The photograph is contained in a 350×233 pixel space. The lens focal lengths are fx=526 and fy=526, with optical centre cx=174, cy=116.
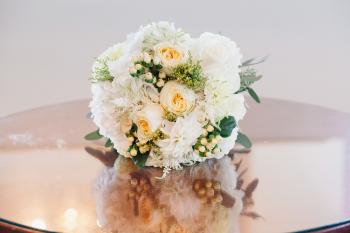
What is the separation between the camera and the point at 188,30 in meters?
2.41

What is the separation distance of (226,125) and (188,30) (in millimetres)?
1365

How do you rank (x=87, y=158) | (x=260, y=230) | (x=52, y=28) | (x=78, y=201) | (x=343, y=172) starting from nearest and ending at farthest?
(x=260, y=230) < (x=78, y=201) < (x=343, y=172) < (x=87, y=158) < (x=52, y=28)

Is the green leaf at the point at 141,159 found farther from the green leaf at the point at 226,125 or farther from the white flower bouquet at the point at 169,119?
the green leaf at the point at 226,125

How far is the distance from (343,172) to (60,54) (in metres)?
1.66

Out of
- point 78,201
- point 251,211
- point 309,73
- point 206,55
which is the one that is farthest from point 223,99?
point 309,73

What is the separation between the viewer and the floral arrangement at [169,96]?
3.51ft

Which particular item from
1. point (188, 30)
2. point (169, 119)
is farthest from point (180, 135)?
point (188, 30)

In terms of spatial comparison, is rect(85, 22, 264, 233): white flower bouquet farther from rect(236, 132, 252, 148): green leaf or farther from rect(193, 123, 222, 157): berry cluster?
rect(236, 132, 252, 148): green leaf

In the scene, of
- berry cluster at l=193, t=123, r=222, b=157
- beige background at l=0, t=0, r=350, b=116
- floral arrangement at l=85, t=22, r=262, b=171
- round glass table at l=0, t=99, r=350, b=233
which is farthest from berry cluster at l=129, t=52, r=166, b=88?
beige background at l=0, t=0, r=350, b=116

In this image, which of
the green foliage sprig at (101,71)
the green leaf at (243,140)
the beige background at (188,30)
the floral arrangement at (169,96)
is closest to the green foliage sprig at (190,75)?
the floral arrangement at (169,96)

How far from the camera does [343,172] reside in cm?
115

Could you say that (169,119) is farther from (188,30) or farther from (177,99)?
(188,30)

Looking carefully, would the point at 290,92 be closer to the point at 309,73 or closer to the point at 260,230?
the point at 309,73

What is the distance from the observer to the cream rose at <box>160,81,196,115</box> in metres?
1.05
